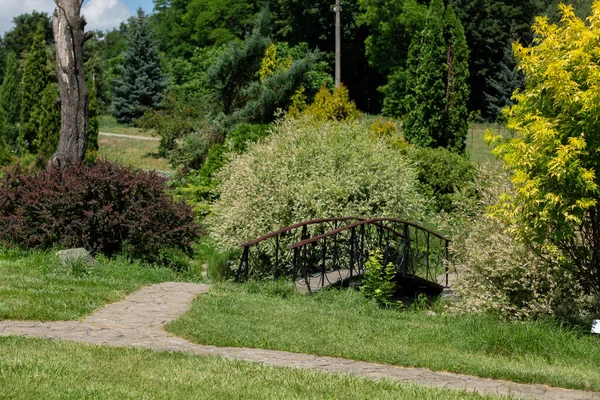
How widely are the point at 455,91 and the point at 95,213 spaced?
17.6 m

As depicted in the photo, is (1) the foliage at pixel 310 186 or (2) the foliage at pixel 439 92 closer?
(1) the foliage at pixel 310 186

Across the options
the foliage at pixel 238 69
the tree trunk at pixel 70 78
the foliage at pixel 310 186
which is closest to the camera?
the foliage at pixel 310 186

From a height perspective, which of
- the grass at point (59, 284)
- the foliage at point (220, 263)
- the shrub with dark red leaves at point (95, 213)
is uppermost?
the shrub with dark red leaves at point (95, 213)

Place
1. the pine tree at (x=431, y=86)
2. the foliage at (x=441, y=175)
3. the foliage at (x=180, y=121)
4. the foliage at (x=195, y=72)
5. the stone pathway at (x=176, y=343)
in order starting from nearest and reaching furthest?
the stone pathway at (x=176, y=343) → the foliage at (x=441, y=175) → the pine tree at (x=431, y=86) → the foliage at (x=180, y=121) → the foliage at (x=195, y=72)

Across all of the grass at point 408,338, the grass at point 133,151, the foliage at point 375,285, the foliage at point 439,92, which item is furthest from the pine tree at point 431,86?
the grass at point 408,338

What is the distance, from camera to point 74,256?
11.8 meters

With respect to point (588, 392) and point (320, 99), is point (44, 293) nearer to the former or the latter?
point (588, 392)

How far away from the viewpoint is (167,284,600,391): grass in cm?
729

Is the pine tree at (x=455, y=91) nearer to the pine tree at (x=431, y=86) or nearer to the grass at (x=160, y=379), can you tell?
the pine tree at (x=431, y=86)

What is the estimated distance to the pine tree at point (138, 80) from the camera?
48.0 meters

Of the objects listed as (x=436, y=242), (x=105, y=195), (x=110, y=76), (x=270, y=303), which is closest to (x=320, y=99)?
(x=436, y=242)

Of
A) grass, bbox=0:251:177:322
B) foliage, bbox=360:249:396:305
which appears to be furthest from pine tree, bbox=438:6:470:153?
grass, bbox=0:251:177:322

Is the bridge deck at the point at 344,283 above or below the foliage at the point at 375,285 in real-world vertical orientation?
below

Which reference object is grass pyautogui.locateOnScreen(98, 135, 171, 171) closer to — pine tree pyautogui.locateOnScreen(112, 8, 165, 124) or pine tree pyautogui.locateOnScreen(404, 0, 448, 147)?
pine tree pyautogui.locateOnScreen(112, 8, 165, 124)
